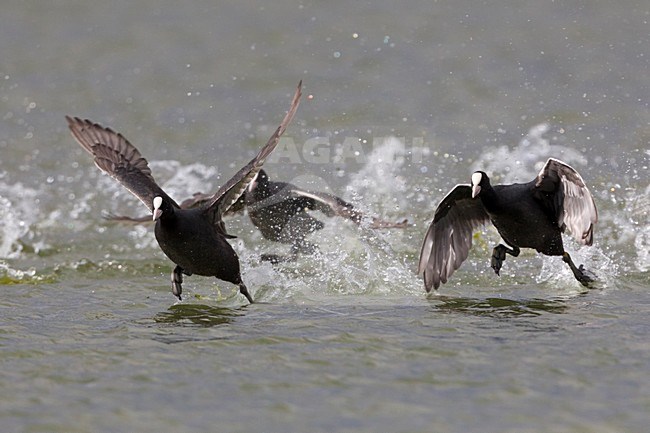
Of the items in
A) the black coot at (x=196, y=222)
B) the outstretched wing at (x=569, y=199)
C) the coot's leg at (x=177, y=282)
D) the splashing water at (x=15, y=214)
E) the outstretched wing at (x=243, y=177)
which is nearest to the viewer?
the outstretched wing at (x=243, y=177)

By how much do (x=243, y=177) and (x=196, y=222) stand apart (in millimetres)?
488

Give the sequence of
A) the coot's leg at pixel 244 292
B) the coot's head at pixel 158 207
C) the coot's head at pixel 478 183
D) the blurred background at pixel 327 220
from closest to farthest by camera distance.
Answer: the blurred background at pixel 327 220
the coot's head at pixel 158 207
the coot's head at pixel 478 183
the coot's leg at pixel 244 292

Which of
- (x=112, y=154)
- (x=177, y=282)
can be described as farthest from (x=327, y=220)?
(x=177, y=282)

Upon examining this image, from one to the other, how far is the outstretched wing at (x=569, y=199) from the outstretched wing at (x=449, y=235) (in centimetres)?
62

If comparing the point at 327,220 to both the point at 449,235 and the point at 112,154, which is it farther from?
the point at 112,154

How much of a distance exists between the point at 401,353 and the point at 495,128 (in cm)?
636

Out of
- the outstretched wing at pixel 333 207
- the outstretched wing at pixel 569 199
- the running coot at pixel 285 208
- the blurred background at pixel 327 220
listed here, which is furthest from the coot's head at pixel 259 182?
the outstretched wing at pixel 569 199

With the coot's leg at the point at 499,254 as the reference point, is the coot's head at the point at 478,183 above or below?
above

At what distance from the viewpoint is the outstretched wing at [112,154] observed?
24.9 ft

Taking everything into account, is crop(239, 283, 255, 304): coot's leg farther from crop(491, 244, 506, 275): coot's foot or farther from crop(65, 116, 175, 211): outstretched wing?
crop(491, 244, 506, 275): coot's foot

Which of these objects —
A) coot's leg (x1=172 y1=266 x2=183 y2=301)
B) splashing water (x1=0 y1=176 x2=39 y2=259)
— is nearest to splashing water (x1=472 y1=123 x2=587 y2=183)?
→ coot's leg (x1=172 y1=266 x2=183 y2=301)

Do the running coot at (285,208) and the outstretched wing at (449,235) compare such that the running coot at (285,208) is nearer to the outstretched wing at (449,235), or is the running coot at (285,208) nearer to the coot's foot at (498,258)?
the outstretched wing at (449,235)

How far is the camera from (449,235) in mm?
7684

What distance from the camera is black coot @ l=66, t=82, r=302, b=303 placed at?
6.54 meters
